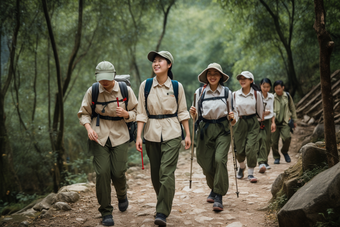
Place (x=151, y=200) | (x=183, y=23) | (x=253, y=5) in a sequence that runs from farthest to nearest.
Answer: (x=183, y=23) → (x=253, y=5) → (x=151, y=200)

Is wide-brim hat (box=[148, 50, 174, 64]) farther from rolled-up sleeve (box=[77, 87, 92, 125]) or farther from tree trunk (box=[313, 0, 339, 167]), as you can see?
tree trunk (box=[313, 0, 339, 167])

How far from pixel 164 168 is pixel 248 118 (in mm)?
3366

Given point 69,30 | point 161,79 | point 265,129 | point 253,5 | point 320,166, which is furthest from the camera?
point 69,30

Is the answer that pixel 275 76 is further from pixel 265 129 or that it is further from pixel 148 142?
pixel 148 142

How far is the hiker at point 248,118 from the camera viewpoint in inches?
262

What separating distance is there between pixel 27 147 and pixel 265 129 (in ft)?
34.6

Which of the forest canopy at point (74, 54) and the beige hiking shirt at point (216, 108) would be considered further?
the forest canopy at point (74, 54)

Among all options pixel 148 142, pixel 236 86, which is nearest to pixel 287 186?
pixel 148 142

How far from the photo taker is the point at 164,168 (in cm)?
412

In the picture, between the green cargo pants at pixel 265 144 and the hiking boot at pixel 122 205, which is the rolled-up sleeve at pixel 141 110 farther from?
the green cargo pants at pixel 265 144

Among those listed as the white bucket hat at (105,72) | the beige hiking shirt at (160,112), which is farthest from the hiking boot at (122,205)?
the white bucket hat at (105,72)

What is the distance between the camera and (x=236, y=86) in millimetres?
21000

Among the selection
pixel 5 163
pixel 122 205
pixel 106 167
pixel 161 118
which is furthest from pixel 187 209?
pixel 5 163

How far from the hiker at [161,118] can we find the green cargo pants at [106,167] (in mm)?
430
